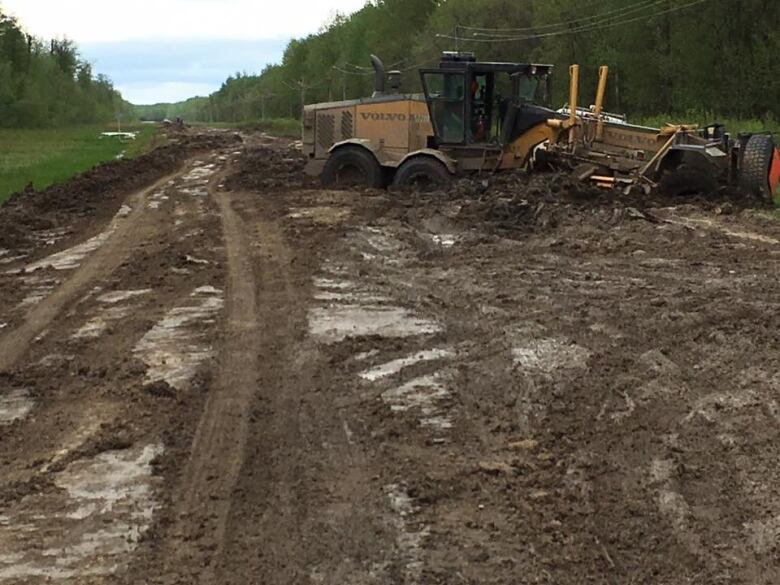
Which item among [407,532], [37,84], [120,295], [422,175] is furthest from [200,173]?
[37,84]

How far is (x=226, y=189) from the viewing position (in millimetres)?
19422

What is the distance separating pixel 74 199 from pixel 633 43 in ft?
106

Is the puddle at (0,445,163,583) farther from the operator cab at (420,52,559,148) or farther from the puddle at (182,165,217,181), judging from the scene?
the puddle at (182,165,217,181)

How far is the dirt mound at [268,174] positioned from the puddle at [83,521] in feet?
46.4

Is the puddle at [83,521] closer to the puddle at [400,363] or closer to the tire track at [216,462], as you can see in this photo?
the tire track at [216,462]

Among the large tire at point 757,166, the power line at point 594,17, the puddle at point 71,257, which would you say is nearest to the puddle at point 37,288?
the puddle at point 71,257

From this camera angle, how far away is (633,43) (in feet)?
143

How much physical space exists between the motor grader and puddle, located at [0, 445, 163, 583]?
447 inches

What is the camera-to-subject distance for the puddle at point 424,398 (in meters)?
5.75

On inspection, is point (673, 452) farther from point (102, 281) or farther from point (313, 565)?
point (102, 281)

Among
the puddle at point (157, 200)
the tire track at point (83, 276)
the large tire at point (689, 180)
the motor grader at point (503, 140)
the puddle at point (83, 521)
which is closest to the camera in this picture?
the puddle at point (83, 521)

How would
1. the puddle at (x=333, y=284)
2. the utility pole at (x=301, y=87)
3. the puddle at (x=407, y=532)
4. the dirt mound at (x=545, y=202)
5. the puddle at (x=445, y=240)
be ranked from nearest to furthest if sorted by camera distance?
the puddle at (x=407, y=532) → the puddle at (x=333, y=284) → the puddle at (x=445, y=240) → the dirt mound at (x=545, y=202) → the utility pole at (x=301, y=87)

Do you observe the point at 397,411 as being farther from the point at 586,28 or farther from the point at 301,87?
the point at 301,87

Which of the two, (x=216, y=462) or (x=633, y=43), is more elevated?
(x=633, y=43)
